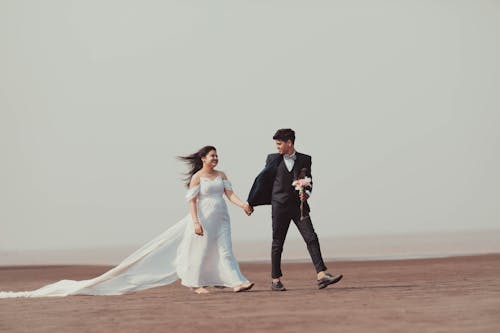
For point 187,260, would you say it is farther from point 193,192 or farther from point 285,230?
point 285,230

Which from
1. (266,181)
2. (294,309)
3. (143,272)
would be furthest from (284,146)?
(294,309)

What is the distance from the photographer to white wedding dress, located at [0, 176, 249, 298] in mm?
15500

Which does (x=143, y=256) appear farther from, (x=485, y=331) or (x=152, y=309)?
(x=485, y=331)

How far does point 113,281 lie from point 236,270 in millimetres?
2070

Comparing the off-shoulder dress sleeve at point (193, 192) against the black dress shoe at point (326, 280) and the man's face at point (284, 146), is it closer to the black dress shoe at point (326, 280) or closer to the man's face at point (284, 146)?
the man's face at point (284, 146)

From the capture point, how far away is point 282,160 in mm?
15477

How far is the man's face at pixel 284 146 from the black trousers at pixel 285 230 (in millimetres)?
813

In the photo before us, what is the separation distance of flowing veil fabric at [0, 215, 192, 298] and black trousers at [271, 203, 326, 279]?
5.04ft

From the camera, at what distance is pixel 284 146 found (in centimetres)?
1526

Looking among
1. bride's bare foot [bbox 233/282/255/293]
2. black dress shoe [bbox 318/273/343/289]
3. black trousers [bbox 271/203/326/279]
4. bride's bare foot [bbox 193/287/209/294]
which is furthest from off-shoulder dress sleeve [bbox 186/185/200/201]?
black dress shoe [bbox 318/273/343/289]

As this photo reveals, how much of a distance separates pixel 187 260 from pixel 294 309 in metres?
3.99

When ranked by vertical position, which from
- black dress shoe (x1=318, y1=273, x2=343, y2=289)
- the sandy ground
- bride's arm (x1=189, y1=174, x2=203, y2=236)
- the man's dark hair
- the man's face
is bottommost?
the sandy ground

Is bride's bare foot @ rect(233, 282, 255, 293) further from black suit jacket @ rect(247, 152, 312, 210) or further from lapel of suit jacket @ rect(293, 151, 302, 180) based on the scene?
lapel of suit jacket @ rect(293, 151, 302, 180)

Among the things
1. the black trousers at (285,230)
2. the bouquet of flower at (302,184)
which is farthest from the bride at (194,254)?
the bouquet of flower at (302,184)
